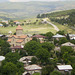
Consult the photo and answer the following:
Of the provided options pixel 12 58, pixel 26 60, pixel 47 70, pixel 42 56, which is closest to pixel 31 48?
pixel 26 60

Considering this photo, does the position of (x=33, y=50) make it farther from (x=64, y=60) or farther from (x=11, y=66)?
(x=11, y=66)

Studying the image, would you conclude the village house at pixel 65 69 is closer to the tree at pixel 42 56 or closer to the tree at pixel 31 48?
the tree at pixel 42 56

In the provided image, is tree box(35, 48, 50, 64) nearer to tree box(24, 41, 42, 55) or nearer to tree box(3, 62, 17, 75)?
tree box(24, 41, 42, 55)

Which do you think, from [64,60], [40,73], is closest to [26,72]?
[40,73]

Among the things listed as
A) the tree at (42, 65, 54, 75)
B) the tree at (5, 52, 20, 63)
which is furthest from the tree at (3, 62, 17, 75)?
the tree at (42, 65, 54, 75)

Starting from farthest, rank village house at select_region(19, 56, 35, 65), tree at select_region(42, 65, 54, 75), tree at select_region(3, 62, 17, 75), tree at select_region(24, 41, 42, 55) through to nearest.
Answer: tree at select_region(24, 41, 42, 55) < village house at select_region(19, 56, 35, 65) < tree at select_region(42, 65, 54, 75) < tree at select_region(3, 62, 17, 75)

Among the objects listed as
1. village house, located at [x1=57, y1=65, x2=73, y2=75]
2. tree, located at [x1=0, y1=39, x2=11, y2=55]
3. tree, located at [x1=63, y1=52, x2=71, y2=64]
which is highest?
tree, located at [x1=0, y1=39, x2=11, y2=55]

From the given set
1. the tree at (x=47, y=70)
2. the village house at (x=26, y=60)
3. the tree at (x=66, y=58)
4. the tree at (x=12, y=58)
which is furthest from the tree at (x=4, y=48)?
the tree at (x=66, y=58)

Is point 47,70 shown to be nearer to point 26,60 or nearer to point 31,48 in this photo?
point 26,60

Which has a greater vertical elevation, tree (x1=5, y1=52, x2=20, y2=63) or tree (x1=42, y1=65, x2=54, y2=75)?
tree (x1=5, y1=52, x2=20, y2=63)

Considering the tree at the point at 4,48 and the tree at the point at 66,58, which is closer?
the tree at the point at 66,58

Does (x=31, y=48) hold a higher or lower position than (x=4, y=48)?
higher
